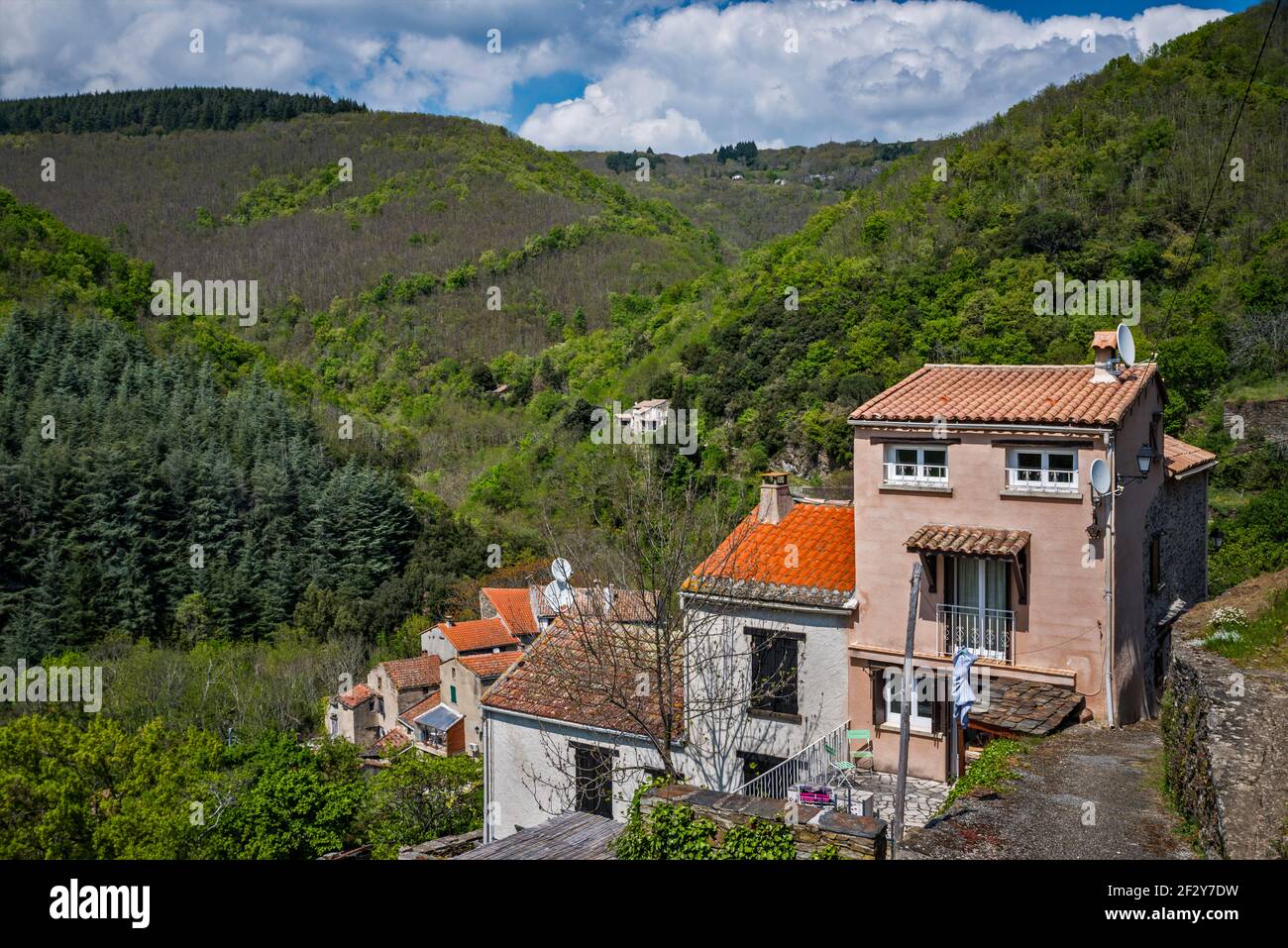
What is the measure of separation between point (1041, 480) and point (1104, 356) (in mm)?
2509

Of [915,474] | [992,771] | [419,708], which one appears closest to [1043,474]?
[915,474]

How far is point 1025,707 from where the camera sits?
38.3 feet

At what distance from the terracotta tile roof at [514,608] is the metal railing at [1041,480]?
1106 inches

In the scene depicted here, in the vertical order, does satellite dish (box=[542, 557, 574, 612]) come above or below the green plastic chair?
above

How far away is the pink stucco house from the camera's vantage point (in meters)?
12.0

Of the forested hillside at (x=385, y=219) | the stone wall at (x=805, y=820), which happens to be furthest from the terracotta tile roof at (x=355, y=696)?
the forested hillside at (x=385, y=219)

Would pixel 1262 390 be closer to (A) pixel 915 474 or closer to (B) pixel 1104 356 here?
(B) pixel 1104 356

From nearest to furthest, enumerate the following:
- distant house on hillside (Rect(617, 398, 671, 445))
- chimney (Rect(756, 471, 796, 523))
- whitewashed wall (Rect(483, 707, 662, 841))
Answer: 1. whitewashed wall (Rect(483, 707, 662, 841))
2. chimney (Rect(756, 471, 796, 523))
3. distant house on hillside (Rect(617, 398, 671, 445))

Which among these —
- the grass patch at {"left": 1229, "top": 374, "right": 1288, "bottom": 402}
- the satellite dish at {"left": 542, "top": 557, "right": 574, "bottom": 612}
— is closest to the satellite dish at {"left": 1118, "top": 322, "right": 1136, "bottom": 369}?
the satellite dish at {"left": 542, "top": 557, "right": 574, "bottom": 612}

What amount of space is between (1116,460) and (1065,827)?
5189 millimetres

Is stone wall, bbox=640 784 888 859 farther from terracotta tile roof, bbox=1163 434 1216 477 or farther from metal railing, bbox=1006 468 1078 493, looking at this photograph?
terracotta tile roof, bbox=1163 434 1216 477

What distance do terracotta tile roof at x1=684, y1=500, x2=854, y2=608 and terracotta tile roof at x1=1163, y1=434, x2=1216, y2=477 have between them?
5153 millimetres
